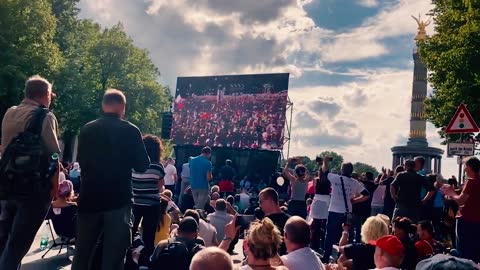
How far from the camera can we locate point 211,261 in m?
2.77

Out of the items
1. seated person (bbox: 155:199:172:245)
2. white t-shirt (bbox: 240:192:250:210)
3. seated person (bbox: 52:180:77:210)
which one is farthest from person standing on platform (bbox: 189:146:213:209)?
seated person (bbox: 52:180:77:210)

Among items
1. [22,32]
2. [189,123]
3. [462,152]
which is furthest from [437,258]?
[189,123]

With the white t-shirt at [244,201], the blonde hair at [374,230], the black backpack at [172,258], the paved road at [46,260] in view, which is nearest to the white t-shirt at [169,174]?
the white t-shirt at [244,201]

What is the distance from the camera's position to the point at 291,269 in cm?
479

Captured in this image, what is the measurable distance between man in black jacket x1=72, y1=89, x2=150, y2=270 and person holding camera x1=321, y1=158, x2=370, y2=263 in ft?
18.2

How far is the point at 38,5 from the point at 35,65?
3582 millimetres

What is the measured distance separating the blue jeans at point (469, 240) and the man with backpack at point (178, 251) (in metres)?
4.21

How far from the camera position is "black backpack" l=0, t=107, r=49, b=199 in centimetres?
454

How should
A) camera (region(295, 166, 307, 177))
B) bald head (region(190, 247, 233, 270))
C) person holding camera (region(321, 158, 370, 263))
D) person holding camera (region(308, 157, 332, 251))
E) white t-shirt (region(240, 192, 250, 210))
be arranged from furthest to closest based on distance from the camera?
1. white t-shirt (region(240, 192, 250, 210))
2. camera (region(295, 166, 307, 177))
3. person holding camera (region(308, 157, 332, 251))
4. person holding camera (region(321, 158, 370, 263))
5. bald head (region(190, 247, 233, 270))

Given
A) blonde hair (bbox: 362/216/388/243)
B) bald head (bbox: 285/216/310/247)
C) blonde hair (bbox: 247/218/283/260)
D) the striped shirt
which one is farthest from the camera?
the striped shirt

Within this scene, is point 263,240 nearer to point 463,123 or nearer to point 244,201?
point 463,123

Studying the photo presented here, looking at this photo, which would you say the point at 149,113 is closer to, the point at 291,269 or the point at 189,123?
the point at 189,123

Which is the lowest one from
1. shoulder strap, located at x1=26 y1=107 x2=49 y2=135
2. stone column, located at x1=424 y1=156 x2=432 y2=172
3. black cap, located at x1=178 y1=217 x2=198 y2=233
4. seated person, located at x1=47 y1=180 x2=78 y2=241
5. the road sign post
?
seated person, located at x1=47 y1=180 x2=78 y2=241

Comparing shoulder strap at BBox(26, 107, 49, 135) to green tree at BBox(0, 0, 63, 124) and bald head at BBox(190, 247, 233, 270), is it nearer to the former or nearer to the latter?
bald head at BBox(190, 247, 233, 270)
